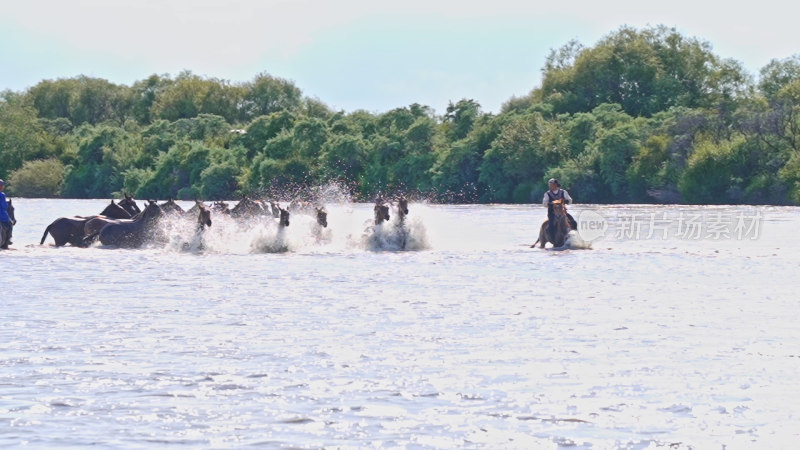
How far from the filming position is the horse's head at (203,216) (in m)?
30.2

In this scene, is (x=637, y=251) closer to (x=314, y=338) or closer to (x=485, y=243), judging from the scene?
(x=485, y=243)

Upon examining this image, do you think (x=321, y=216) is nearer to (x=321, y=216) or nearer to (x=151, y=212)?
(x=321, y=216)

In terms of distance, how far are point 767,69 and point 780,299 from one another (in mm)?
88737

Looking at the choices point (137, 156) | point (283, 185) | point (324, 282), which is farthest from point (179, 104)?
point (324, 282)

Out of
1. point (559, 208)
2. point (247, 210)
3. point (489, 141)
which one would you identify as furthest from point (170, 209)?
point (489, 141)

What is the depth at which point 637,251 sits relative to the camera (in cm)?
3167

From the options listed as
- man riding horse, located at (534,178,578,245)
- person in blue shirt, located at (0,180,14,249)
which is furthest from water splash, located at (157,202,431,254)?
person in blue shirt, located at (0,180,14,249)

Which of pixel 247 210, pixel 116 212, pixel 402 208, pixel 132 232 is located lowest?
pixel 132 232

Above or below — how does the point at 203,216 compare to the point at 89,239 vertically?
above

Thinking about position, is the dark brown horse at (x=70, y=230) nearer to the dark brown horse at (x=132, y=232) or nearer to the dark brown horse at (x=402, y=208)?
the dark brown horse at (x=132, y=232)

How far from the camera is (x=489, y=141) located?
3701 inches

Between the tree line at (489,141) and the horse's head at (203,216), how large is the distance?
47.9 meters

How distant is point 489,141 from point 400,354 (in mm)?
80227

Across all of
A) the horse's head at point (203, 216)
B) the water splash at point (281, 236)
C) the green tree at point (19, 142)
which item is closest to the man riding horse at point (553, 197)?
the water splash at point (281, 236)
